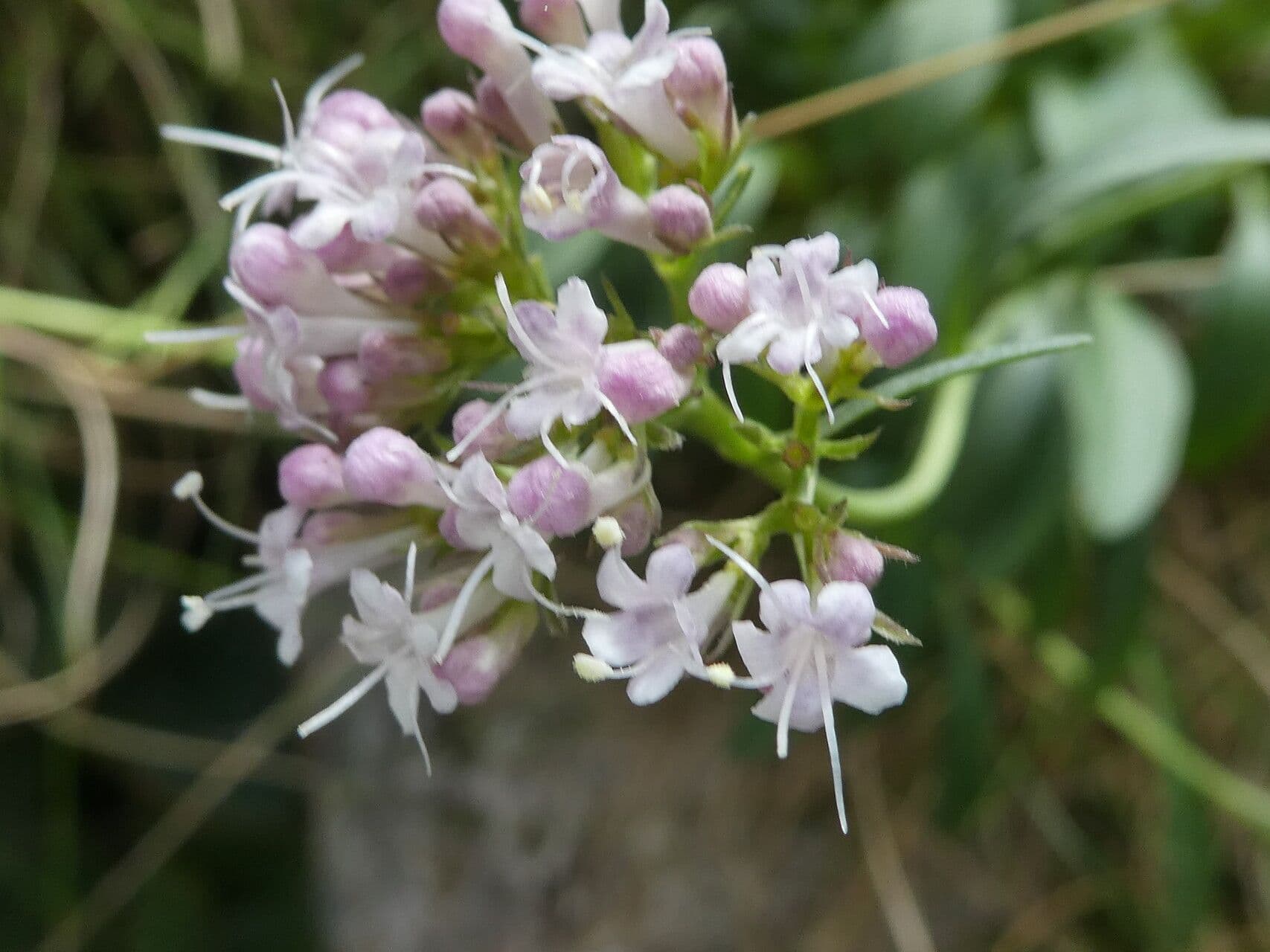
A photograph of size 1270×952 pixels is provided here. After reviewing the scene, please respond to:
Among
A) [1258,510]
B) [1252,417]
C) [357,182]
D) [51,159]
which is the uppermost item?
[357,182]

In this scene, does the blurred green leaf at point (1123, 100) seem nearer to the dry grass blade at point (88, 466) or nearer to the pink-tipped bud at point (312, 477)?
the pink-tipped bud at point (312, 477)

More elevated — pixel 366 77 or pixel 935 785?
pixel 366 77

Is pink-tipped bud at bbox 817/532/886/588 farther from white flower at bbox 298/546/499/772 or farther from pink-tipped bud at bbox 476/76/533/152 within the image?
pink-tipped bud at bbox 476/76/533/152

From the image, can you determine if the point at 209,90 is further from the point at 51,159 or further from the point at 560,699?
the point at 560,699

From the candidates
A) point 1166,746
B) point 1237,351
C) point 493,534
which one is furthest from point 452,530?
point 1166,746

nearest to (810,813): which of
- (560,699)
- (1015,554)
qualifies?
(560,699)

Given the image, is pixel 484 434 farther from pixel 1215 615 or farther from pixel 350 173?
pixel 1215 615

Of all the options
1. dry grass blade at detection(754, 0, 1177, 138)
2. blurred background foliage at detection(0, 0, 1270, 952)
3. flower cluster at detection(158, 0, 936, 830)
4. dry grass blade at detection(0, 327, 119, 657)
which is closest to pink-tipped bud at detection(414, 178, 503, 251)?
flower cluster at detection(158, 0, 936, 830)
